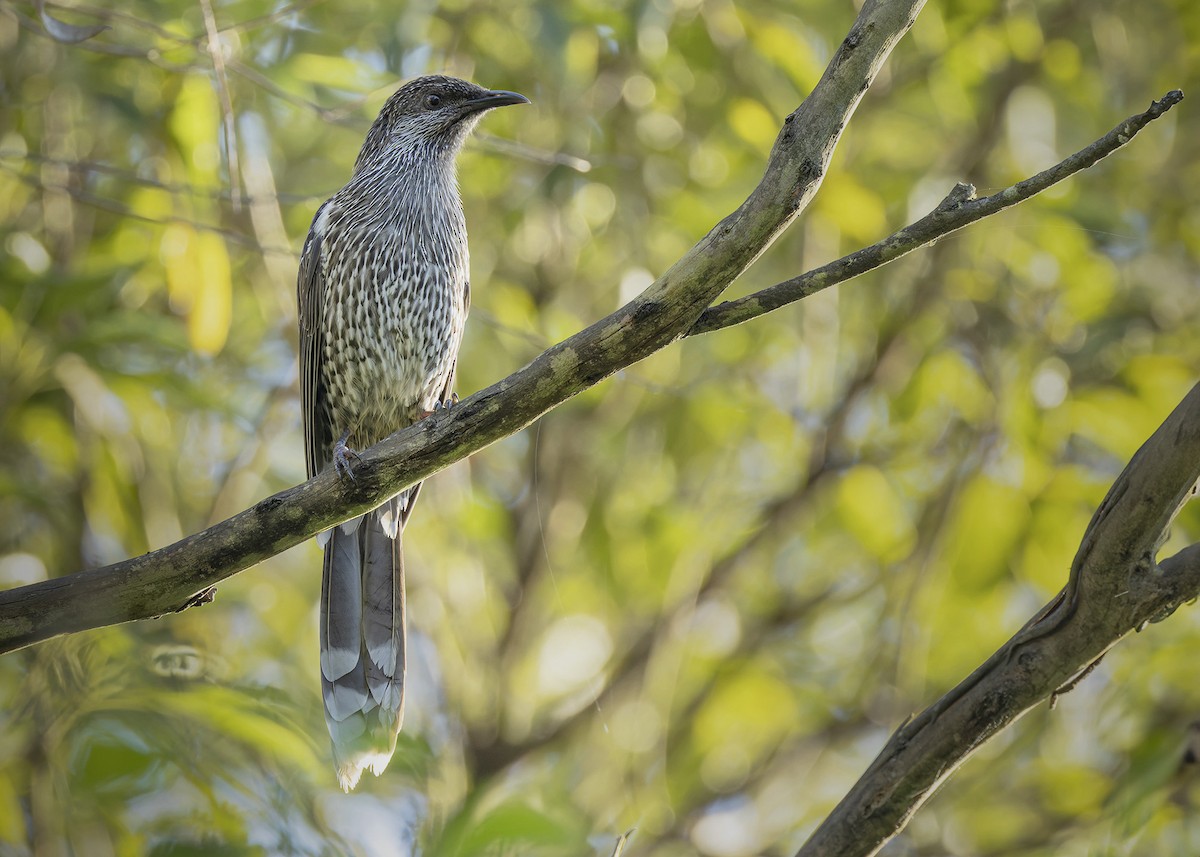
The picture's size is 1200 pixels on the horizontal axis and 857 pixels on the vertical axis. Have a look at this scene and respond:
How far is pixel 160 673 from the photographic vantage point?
6.54 feet

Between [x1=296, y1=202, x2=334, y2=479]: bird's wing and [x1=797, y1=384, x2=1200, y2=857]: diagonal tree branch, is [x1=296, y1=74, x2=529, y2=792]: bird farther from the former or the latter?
[x1=797, y1=384, x2=1200, y2=857]: diagonal tree branch

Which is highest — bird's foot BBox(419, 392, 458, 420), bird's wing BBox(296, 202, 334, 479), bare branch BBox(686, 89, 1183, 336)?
bird's wing BBox(296, 202, 334, 479)

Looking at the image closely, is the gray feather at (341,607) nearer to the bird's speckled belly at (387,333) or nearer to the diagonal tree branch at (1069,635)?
the bird's speckled belly at (387,333)

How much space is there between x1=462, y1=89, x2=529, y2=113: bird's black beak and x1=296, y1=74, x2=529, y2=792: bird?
0.41 metres

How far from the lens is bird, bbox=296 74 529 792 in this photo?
3.83 metres

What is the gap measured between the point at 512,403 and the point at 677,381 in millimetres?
2592

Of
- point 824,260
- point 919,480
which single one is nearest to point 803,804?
point 919,480

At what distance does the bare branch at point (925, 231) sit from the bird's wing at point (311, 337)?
203cm

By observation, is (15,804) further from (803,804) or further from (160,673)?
(803,804)

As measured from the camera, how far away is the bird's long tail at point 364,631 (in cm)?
361

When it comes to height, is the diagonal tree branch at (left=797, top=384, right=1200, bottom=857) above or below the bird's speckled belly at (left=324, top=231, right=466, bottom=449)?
below

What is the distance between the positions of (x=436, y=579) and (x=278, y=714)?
9.85 ft

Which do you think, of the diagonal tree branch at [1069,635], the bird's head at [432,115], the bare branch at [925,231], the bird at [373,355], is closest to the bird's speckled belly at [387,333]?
the bird at [373,355]

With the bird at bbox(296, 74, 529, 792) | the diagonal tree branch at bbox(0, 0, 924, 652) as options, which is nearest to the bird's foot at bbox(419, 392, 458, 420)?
the bird at bbox(296, 74, 529, 792)
